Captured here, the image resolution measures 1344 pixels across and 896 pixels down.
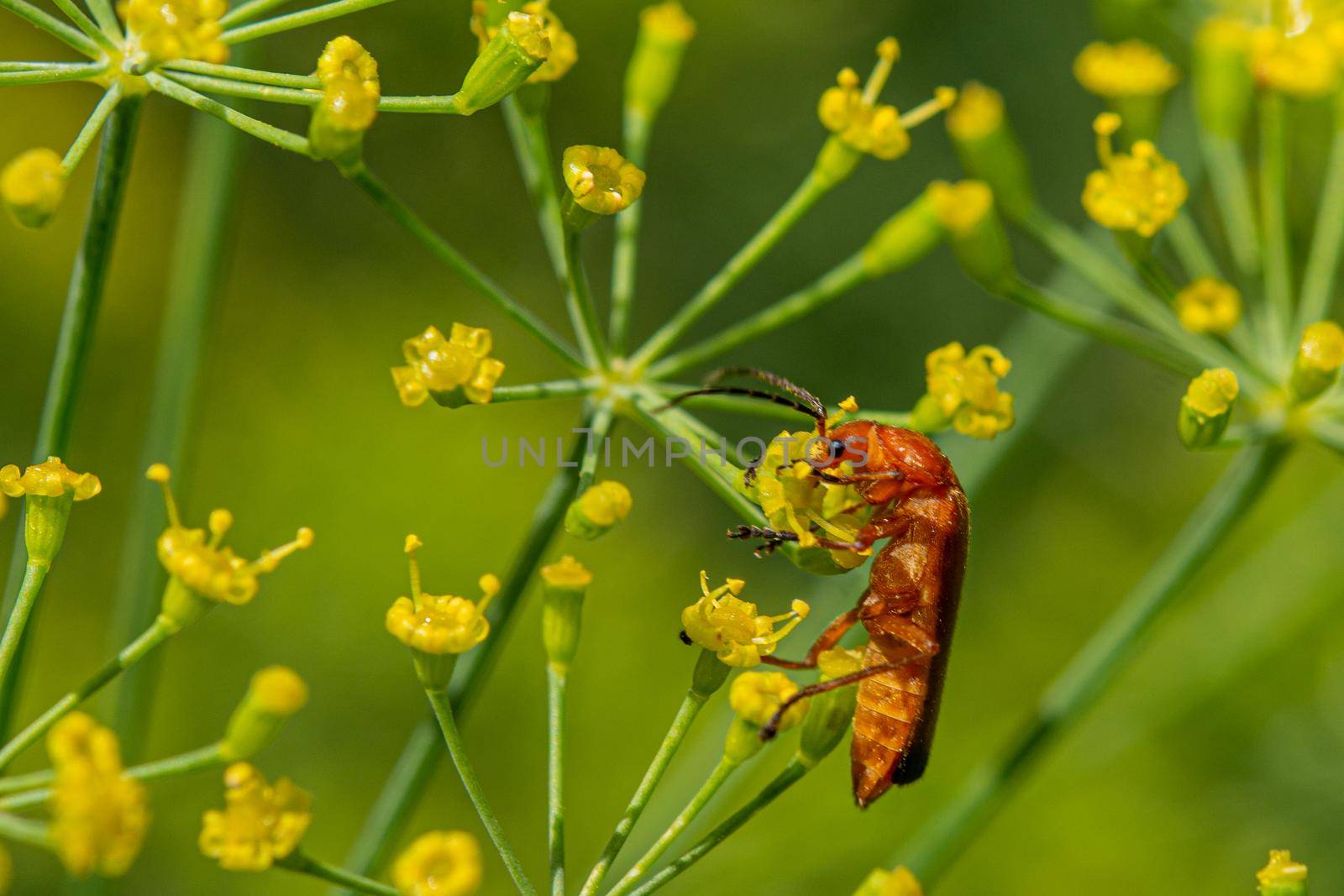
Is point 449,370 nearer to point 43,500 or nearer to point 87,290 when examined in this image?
point 87,290

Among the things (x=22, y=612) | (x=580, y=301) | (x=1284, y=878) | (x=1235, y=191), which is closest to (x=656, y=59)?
(x=580, y=301)

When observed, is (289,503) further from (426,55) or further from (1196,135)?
(1196,135)

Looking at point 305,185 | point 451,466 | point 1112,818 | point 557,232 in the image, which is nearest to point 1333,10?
point 557,232

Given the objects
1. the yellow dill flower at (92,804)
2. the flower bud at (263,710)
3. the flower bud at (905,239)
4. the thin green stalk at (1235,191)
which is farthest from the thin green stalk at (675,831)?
the thin green stalk at (1235,191)

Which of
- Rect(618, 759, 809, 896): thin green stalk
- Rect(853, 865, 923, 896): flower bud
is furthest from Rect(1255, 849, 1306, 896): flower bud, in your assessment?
Rect(618, 759, 809, 896): thin green stalk

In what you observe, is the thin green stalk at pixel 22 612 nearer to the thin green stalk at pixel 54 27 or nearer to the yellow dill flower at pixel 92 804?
the yellow dill flower at pixel 92 804
